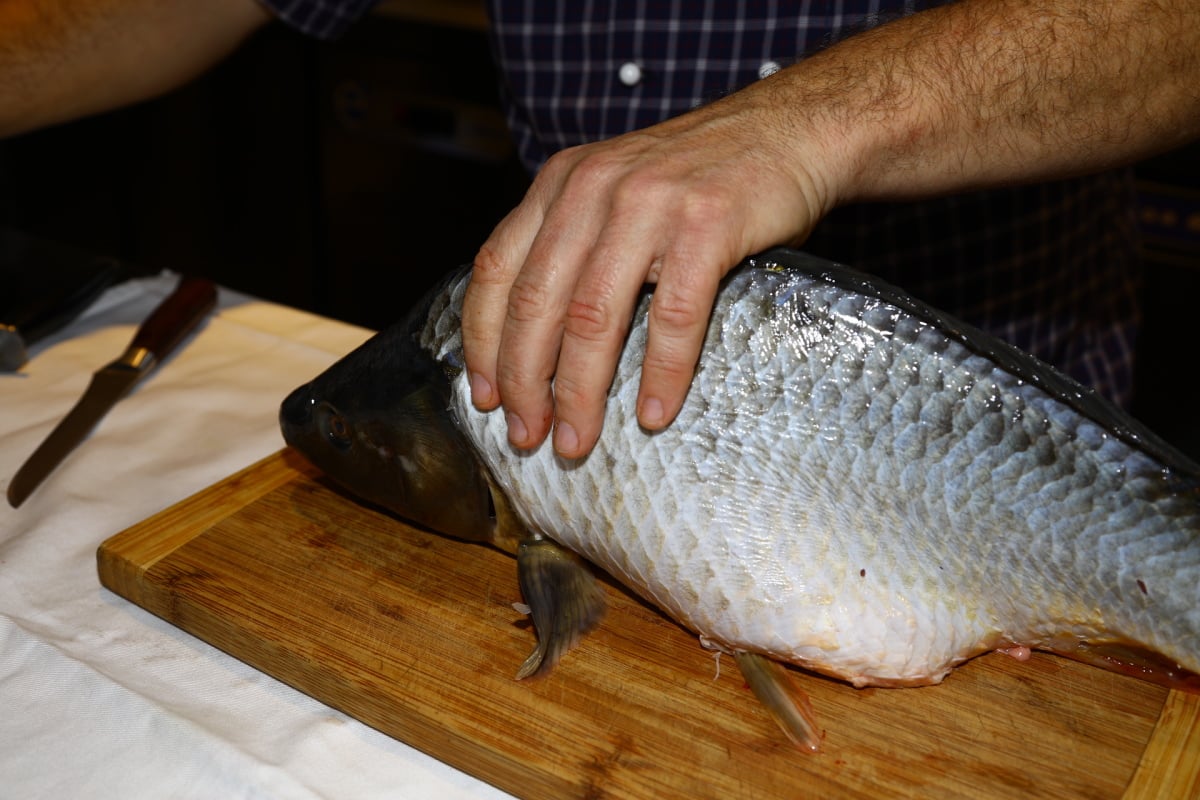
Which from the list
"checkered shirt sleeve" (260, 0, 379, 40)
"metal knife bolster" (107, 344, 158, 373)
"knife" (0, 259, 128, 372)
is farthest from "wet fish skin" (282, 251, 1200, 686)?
"checkered shirt sleeve" (260, 0, 379, 40)

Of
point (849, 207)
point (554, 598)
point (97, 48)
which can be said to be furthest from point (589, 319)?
point (97, 48)

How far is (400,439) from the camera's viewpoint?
1085 mm

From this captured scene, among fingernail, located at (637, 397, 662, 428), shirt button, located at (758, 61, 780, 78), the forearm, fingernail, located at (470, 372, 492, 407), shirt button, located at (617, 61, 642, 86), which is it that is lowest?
fingernail, located at (470, 372, 492, 407)

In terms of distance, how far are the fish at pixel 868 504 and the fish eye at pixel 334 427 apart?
22cm

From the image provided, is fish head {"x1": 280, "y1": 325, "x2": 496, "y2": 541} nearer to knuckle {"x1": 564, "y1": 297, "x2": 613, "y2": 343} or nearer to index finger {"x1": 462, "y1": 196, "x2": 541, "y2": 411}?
index finger {"x1": 462, "y1": 196, "x2": 541, "y2": 411}

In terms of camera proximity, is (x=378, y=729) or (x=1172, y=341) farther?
(x=1172, y=341)

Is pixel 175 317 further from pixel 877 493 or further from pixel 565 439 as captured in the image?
pixel 877 493

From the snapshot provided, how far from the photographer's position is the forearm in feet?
3.14

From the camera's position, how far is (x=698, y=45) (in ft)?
4.58

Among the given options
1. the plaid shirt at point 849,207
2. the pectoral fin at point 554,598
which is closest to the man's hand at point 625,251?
the pectoral fin at point 554,598

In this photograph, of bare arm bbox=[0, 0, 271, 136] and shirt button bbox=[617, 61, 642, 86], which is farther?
bare arm bbox=[0, 0, 271, 136]

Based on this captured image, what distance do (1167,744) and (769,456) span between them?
0.39 meters

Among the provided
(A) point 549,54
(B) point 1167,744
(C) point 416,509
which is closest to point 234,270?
(A) point 549,54

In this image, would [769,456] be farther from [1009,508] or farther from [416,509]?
[416,509]
